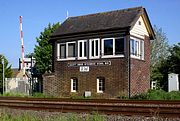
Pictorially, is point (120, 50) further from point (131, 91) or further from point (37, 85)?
point (37, 85)

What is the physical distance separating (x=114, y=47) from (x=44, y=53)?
2891 cm

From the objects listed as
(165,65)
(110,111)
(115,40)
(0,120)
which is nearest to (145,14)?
(115,40)

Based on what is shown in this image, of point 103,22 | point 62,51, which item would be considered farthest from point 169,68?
point 62,51

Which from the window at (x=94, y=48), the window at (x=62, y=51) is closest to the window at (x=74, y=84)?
the window at (x=62, y=51)

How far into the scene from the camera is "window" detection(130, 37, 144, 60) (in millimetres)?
29270

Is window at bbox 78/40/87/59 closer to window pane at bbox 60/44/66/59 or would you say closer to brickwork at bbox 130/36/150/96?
window pane at bbox 60/44/66/59

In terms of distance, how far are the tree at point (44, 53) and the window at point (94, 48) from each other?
26.7m

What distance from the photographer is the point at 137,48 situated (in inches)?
1204

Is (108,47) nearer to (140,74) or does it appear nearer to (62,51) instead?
(140,74)

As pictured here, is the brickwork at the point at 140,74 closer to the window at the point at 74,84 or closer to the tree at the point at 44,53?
the window at the point at 74,84

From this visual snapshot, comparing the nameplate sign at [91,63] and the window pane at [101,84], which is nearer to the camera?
the nameplate sign at [91,63]

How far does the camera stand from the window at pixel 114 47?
2880cm

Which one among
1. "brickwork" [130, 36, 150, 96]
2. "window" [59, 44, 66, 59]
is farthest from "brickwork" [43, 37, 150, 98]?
"window" [59, 44, 66, 59]

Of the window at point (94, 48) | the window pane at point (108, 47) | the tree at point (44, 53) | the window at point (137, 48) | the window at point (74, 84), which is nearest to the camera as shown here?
the window pane at point (108, 47)
